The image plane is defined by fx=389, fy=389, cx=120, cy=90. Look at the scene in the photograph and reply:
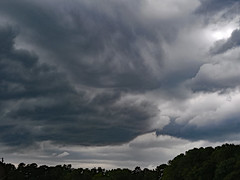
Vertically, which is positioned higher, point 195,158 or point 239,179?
point 195,158

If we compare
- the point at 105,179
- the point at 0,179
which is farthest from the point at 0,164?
the point at 105,179

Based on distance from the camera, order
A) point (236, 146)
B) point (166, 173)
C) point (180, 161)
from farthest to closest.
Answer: point (166, 173)
point (180, 161)
point (236, 146)

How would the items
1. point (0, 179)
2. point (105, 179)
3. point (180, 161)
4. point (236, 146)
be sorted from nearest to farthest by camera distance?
1. point (0, 179)
2. point (236, 146)
3. point (180, 161)
4. point (105, 179)

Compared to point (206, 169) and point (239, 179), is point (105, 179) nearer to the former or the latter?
point (206, 169)

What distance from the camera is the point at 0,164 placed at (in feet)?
392

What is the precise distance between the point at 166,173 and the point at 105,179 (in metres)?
58.3

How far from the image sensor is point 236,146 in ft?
418

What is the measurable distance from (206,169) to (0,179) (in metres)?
63.2

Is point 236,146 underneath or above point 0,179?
above

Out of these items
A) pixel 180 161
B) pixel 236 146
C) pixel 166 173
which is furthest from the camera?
pixel 166 173

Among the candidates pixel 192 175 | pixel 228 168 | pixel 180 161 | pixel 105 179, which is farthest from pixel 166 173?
pixel 105 179

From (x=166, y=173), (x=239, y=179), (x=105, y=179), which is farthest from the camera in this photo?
(x=105, y=179)

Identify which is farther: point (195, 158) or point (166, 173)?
point (166, 173)

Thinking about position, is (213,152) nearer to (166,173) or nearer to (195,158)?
(195,158)
